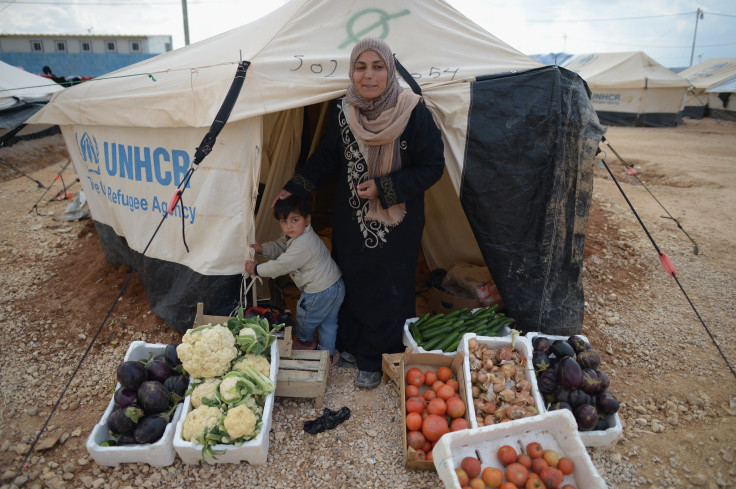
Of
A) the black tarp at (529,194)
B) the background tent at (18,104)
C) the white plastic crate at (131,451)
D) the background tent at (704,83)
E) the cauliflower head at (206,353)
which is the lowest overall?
the white plastic crate at (131,451)

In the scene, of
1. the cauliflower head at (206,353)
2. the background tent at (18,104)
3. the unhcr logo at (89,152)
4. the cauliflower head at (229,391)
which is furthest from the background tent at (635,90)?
the cauliflower head at (229,391)

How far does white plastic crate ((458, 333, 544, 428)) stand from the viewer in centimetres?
256

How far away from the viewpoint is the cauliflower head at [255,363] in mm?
2581

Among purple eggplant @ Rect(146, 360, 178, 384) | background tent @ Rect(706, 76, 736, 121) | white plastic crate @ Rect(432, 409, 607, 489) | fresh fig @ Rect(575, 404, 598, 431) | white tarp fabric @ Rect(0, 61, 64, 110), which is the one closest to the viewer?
white plastic crate @ Rect(432, 409, 607, 489)

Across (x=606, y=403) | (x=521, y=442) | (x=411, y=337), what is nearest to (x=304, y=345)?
(x=411, y=337)

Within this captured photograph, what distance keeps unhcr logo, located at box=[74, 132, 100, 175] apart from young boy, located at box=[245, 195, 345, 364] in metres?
2.00

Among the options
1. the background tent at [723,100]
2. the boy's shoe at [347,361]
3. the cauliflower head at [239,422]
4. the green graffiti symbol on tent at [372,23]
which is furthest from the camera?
the background tent at [723,100]

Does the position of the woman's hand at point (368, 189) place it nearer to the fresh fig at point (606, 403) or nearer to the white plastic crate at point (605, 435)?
the white plastic crate at point (605, 435)

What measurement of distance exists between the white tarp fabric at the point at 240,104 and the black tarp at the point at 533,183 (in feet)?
0.62

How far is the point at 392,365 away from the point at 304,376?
0.62 metres

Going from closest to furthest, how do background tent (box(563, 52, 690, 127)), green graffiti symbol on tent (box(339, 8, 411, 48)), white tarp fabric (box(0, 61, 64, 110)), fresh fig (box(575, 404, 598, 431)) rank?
1. fresh fig (box(575, 404, 598, 431))
2. green graffiti symbol on tent (box(339, 8, 411, 48))
3. white tarp fabric (box(0, 61, 64, 110))
4. background tent (box(563, 52, 690, 127))

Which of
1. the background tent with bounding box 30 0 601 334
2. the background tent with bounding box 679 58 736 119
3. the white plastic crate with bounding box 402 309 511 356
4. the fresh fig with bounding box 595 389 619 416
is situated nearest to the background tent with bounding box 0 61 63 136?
the background tent with bounding box 30 0 601 334

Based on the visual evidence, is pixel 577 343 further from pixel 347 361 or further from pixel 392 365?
pixel 347 361

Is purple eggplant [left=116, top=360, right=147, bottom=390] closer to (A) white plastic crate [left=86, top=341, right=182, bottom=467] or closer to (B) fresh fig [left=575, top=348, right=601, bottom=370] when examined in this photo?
(A) white plastic crate [left=86, top=341, right=182, bottom=467]
